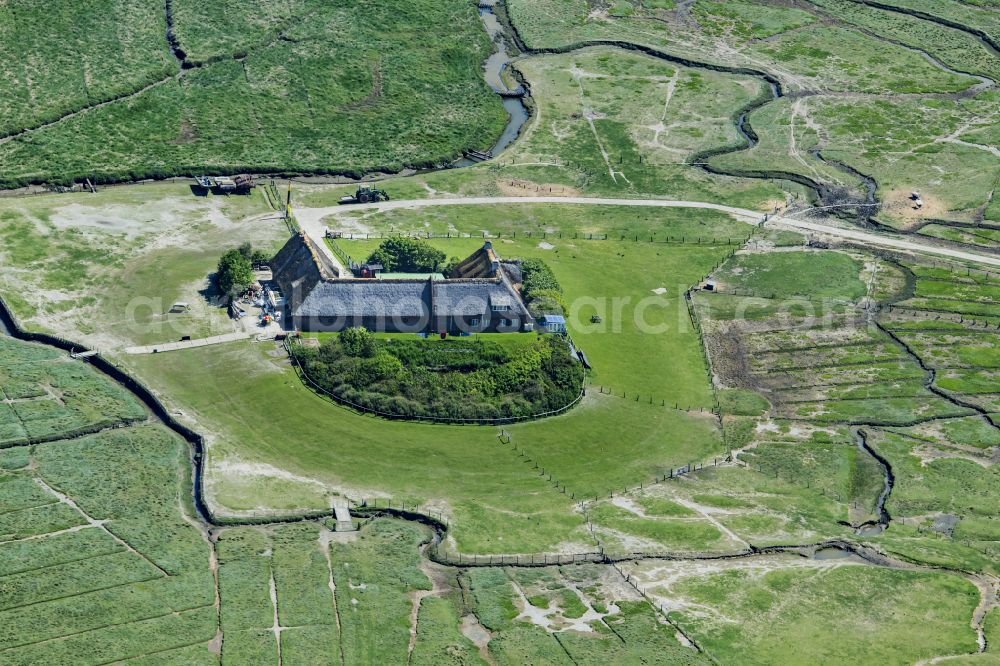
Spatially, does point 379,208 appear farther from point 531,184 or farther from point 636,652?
point 636,652

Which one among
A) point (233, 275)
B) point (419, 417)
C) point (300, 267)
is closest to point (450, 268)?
point (300, 267)

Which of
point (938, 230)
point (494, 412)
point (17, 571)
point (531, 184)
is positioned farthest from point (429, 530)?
point (938, 230)

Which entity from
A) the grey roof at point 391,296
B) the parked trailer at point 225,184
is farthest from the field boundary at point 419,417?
the parked trailer at point 225,184

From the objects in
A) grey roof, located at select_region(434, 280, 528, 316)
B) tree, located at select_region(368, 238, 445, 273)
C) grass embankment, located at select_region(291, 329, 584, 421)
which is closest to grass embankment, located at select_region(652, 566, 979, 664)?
grass embankment, located at select_region(291, 329, 584, 421)

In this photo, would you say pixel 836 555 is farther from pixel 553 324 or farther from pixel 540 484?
pixel 553 324

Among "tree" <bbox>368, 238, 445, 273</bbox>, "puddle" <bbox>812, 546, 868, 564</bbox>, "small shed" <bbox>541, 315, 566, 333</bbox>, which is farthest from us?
"tree" <bbox>368, 238, 445, 273</bbox>

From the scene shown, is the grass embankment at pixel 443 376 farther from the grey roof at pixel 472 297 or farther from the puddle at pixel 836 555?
the puddle at pixel 836 555

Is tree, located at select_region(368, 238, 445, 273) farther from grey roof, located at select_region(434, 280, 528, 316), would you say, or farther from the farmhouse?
grey roof, located at select_region(434, 280, 528, 316)
